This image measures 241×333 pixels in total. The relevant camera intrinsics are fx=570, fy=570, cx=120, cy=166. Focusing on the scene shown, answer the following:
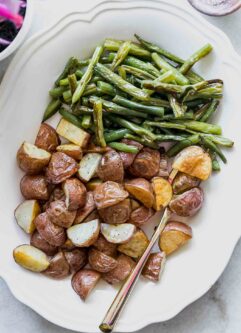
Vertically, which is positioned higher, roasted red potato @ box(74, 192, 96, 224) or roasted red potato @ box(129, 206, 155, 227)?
roasted red potato @ box(129, 206, 155, 227)

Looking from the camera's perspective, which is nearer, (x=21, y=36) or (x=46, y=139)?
(x=21, y=36)

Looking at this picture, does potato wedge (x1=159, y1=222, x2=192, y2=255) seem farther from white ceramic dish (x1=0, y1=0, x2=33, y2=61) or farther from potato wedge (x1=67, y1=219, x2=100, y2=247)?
white ceramic dish (x1=0, y1=0, x2=33, y2=61)

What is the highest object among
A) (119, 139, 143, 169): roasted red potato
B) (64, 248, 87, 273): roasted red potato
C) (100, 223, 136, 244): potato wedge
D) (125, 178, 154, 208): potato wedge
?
(119, 139, 143, 169): roasted red potato

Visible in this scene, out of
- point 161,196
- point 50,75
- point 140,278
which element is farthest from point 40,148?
point 140,278

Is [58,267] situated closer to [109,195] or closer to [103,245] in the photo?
[103,245]

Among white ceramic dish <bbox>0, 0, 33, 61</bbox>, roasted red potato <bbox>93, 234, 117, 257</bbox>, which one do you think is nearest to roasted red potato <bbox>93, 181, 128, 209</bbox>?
roasted red potato <bbox>93, 234, 117, 257</bbox>

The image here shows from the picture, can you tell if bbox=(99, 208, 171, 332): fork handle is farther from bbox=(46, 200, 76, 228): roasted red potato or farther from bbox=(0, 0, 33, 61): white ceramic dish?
bbox=(0, 0, 33, 61): white ceramic dish

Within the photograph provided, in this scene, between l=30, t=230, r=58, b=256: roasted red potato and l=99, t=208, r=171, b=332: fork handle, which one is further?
l=30, t=230, r=58, b=256: roasted red potato

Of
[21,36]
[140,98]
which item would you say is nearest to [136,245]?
[140,98]
